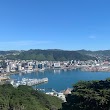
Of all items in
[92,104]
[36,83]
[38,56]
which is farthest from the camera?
[38,56]

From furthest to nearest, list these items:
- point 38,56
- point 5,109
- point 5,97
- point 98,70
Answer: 1. point 38,56
2. point 98,70
3. point 5,97
4. point 5,109

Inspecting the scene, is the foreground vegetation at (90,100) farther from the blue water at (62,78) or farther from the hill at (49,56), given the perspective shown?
the hill at (49,56)

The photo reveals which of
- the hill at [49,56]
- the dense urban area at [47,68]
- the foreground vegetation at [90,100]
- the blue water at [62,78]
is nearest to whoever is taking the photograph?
the foreground vegetation at [90,100]

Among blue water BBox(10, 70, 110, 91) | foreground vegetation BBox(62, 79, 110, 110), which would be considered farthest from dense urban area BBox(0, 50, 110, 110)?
blue water BBox(10, 70, 110, 91)

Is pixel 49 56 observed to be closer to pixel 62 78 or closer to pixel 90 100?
pixel 62 78

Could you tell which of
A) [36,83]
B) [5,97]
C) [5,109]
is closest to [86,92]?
[5,109]

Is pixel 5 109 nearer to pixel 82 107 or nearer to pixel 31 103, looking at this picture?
pixel 31 103

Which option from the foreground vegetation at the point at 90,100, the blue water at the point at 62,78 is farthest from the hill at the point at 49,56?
the foreground vegetation at the point at 90,100

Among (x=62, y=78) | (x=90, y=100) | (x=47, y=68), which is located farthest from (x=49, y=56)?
(x=90, y=100)

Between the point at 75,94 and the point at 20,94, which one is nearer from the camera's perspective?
the point at 75,94

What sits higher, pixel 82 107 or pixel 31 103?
pixel 82 107

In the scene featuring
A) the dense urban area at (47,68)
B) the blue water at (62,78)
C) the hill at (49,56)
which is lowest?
the blue water at (62,78)
